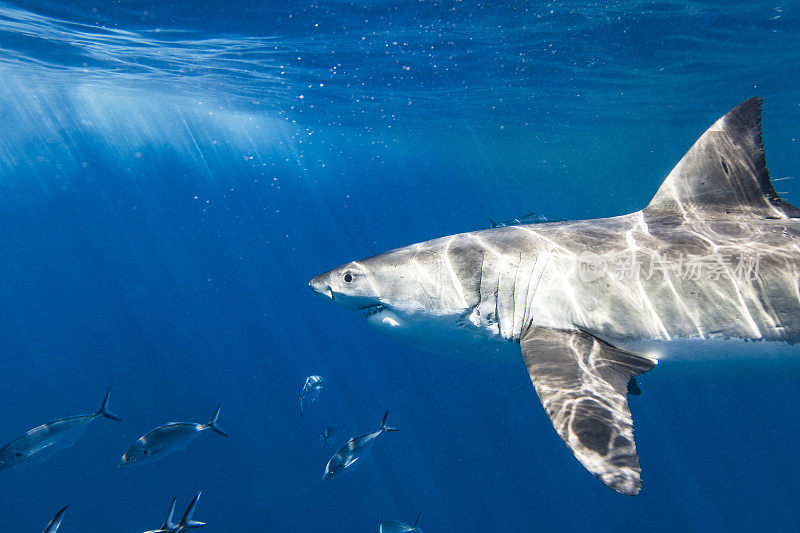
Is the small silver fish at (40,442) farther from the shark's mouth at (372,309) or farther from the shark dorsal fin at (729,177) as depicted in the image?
the shark dorsal fin at (729,177)

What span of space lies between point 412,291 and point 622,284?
5.07 feet

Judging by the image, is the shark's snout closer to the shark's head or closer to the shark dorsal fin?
the shark's head

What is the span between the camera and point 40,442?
543 cm

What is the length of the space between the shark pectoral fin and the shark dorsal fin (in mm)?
1786

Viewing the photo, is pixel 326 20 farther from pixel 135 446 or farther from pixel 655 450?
pixel 655 450

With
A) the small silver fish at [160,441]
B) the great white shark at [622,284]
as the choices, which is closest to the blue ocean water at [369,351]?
the great white shark at [622,284]

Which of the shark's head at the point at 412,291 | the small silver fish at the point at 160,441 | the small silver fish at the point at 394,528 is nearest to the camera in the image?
the shark's head at the point at 412,291

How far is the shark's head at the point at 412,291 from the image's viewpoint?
129 inches

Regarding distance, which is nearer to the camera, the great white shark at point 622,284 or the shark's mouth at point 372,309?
the great white shark at point 622,284

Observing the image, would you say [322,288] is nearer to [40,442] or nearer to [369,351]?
[40,442]

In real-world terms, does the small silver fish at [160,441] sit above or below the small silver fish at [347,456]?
above

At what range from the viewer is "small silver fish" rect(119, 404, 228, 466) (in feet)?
18.6

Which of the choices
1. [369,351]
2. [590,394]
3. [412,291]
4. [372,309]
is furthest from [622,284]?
[369,351]

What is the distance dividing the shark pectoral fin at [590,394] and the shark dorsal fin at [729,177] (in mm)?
1786
